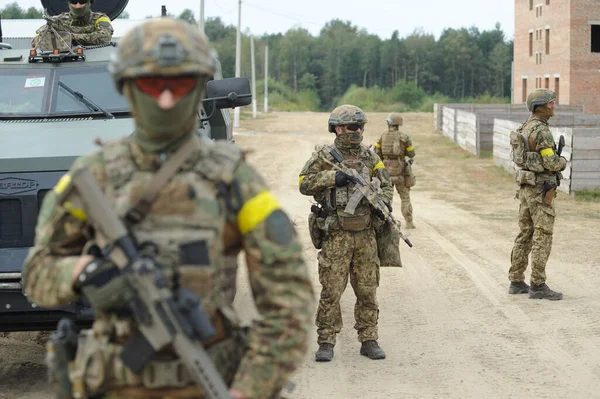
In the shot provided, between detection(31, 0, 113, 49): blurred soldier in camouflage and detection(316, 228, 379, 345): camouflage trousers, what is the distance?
283 cm

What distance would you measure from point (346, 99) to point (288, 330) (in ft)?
292

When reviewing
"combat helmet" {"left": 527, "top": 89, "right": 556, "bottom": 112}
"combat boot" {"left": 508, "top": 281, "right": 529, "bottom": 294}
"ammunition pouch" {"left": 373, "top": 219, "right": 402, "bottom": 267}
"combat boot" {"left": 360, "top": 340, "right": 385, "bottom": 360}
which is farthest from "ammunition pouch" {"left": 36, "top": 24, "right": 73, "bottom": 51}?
"combat boot" {"left": 508, "top": 281, "right": 529, "bottom": 294}

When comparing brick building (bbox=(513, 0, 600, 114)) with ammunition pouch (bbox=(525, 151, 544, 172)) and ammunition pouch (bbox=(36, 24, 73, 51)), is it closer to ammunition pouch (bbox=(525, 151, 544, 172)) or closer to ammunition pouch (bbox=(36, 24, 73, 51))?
ammunition pouch (bbox=(525, 151, 544, 172))

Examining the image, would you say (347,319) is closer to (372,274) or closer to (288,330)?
(372,274)

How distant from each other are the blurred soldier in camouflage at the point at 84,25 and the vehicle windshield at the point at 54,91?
2.35 feet

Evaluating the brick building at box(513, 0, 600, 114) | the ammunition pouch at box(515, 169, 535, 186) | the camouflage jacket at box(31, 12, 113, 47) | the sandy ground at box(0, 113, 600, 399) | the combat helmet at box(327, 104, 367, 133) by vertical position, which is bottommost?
the sandy ground at box(0, 113, 600, 399)

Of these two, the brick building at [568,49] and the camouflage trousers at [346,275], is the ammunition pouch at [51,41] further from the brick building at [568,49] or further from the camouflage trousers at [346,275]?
the brick building at [568,49]

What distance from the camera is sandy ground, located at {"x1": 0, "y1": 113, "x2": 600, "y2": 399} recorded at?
7.21m

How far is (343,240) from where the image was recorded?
789cm

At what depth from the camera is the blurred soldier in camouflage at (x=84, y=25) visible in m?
Answer: 8.93

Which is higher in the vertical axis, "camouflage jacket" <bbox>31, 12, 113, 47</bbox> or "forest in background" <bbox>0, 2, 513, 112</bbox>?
"forest in background" <bbox>0, 2, 513, 112</bbox>

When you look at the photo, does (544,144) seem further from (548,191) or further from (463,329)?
(463,329)

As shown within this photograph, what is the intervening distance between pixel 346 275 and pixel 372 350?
0.61 metres

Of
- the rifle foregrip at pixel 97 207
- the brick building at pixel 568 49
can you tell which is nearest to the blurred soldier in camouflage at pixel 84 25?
the rifle foregrip at pixel 97 207
